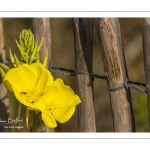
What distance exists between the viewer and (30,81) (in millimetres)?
1277

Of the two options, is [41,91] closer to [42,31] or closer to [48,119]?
[48,119]

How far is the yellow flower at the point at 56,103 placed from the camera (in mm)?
1258

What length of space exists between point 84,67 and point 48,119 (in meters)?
0.32

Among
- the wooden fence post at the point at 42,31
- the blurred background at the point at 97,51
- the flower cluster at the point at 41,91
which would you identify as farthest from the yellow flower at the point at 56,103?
the blurred background at the point at 97,51

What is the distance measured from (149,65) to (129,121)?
25 centimetres

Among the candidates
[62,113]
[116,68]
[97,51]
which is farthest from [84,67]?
[97,51]

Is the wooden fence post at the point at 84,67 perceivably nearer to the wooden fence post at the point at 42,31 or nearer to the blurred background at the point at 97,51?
the wooden fence post at the point at 42,31

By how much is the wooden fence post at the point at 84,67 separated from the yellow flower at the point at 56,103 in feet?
0.72

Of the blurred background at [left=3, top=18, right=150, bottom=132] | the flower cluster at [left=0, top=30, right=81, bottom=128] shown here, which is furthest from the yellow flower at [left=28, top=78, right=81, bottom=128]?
the blurred background at [left=3, top=18, right=150, bottom=132]

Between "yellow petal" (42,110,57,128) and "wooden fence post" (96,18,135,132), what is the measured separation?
267 mm

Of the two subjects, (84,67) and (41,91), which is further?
(84,67)

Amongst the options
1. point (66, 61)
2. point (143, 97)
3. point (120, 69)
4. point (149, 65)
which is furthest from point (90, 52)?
point (66, 61)
